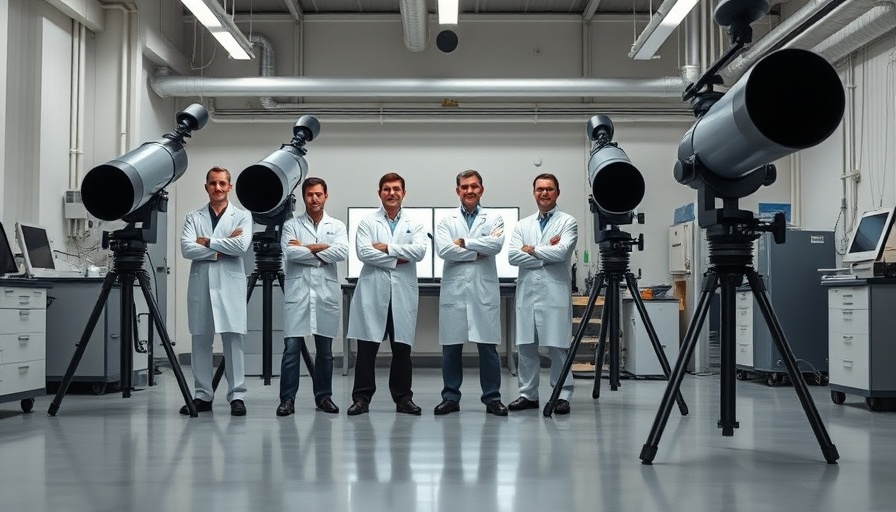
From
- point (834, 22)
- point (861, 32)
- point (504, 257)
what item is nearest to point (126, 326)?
point (504, 257)

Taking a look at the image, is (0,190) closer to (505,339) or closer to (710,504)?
(505,339)

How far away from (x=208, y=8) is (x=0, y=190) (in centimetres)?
203

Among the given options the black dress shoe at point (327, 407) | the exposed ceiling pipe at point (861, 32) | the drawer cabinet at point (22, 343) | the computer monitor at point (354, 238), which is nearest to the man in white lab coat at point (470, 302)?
the black dress shoe at point (327, 407)

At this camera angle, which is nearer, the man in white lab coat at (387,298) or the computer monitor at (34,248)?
the man in white lab coat at (387,298)

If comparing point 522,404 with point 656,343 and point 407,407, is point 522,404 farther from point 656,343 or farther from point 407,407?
point 656,343

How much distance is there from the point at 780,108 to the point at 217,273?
3016 mm

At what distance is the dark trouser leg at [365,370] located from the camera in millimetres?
4586

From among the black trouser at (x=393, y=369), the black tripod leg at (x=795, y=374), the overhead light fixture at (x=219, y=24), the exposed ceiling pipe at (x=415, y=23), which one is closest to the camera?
the black tripod leg at (x=795, y=374)

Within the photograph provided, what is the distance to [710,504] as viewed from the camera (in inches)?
98.6

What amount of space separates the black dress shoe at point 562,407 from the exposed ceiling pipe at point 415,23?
4.01 meters

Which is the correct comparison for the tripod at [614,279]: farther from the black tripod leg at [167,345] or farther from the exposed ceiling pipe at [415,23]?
the exposed ceiling pipe at [415,23]

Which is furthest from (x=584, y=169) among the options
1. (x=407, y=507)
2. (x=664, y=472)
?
(x=407, y=507)

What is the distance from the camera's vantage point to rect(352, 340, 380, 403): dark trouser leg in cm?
459

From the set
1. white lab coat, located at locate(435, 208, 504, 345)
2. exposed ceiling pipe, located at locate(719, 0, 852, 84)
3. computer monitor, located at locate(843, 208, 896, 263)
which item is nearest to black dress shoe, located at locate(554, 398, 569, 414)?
white lab coat, located at locate(435, 208, 504, 345)
